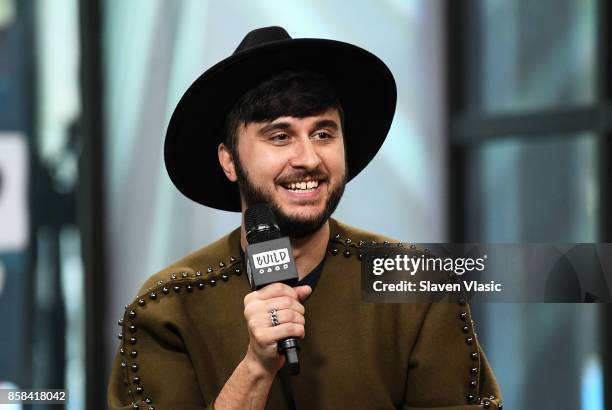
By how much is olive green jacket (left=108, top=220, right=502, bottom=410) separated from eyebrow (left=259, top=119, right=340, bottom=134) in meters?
0.30

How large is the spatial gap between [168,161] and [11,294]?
1.00 metres

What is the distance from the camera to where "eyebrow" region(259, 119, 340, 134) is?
73.6 inches

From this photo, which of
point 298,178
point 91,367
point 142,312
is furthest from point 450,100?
point 91,367

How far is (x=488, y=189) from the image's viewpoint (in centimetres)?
271

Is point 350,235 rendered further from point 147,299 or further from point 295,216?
point 147,299

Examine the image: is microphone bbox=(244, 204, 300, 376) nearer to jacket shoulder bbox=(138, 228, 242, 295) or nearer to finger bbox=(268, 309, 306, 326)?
finger bbox=(268, 309, 306, 326)

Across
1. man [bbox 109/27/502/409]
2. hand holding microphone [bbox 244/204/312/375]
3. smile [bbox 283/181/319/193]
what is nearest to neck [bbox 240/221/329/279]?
man [bbox 109/27/502/409]

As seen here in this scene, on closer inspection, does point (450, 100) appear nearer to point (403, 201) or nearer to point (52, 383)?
point (403, 201)

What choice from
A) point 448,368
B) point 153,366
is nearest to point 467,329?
point 448,368

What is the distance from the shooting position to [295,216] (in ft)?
6.13

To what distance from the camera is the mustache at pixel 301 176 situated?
186 cm

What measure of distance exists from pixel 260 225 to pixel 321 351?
1.40 feet

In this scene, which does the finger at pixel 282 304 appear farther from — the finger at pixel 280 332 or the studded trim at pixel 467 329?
the studded trim at pixel 467 329

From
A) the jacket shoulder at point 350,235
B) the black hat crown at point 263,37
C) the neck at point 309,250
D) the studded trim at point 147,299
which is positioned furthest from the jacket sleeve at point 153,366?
the black hat crown at point 263,37
